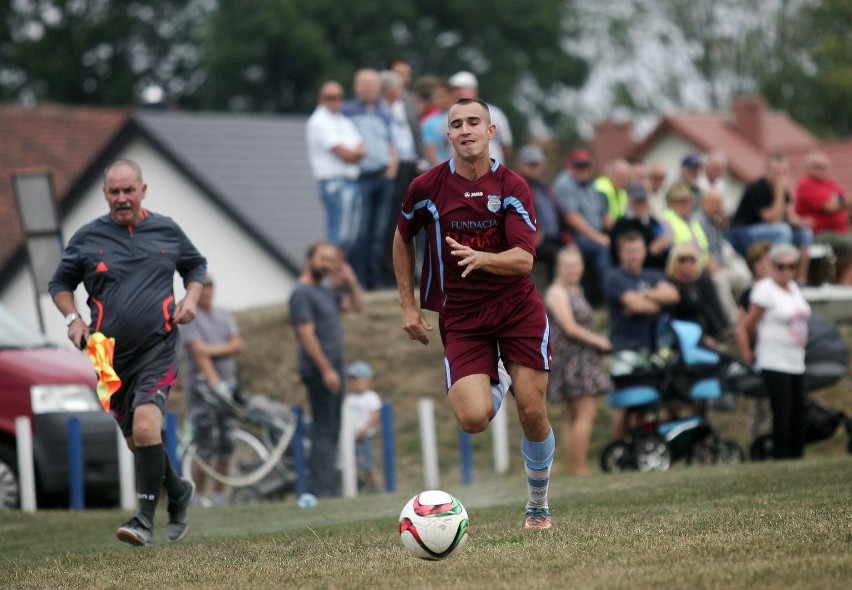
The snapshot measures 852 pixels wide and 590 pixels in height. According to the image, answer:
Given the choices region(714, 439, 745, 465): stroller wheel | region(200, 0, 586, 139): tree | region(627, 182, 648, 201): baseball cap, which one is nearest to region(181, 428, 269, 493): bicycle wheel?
region(714, 439, 745, 465): stroller wheel

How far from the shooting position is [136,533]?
30.6 ft

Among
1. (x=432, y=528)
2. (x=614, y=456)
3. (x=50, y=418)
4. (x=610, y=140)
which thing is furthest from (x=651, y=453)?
(x=610, y=140)

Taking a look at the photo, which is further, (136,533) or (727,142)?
(727,142)

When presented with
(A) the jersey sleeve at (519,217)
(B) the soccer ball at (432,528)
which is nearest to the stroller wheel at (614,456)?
(A) the jersey sleeve at (519,217)

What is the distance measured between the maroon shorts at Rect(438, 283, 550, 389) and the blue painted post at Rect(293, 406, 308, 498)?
6.78 metres

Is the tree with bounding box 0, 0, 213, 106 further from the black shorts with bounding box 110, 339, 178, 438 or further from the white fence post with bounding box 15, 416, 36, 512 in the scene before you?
the black shorts with bounding box 110, 339, 178, 438

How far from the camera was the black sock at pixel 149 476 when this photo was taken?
9.56 metres

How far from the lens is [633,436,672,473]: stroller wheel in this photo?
1428 cm

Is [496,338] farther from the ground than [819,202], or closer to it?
farther from the ground

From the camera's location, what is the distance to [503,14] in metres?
51.4

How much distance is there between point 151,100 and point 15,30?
16.6m

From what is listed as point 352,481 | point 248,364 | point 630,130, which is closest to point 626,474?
point 352,481

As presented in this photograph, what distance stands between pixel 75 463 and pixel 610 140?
4813cm

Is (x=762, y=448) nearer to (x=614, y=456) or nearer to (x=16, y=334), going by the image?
(x=614, y=456)
